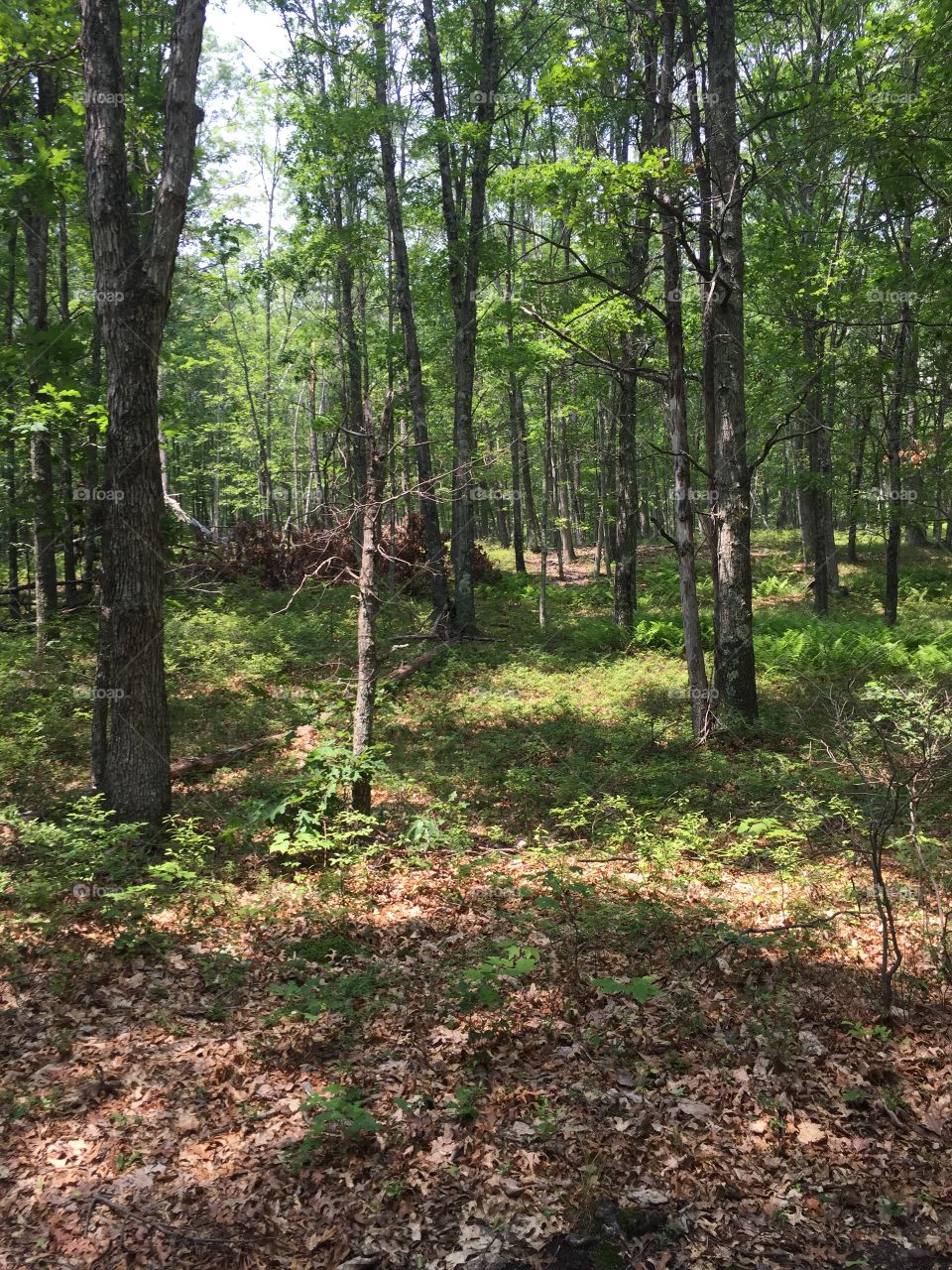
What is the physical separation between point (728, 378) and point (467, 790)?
6.27m

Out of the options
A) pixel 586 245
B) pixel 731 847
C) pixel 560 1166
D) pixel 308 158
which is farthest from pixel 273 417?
pixel 560 1166

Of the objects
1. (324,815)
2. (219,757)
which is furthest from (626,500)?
(324,815)

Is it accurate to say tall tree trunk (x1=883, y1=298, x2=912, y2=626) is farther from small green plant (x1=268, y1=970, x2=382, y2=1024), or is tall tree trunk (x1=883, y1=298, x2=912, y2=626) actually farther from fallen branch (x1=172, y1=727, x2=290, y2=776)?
small green plant (x1=268, y1=970, x2=382, y2=1024)

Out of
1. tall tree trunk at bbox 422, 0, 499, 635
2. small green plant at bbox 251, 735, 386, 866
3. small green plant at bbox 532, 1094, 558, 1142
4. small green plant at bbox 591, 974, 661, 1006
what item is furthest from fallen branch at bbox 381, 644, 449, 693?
small green plant at bbox 532, 1094, 558, 1142

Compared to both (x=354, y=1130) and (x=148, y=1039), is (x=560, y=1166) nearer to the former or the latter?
(x=354, y=1130)

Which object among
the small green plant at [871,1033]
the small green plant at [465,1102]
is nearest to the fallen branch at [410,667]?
the small green plant at [465,1102]

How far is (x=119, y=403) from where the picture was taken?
654 cm

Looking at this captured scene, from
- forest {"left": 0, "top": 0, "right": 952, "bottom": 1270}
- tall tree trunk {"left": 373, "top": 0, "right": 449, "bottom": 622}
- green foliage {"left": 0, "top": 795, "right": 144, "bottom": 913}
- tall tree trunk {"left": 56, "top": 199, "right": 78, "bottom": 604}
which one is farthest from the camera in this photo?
tall tree trunk {"left": 373, "top": 0, "right": 449, "bottom": 622}

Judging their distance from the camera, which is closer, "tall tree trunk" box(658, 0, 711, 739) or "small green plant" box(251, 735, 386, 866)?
"small green plant" box(251, 735, 386, 866)

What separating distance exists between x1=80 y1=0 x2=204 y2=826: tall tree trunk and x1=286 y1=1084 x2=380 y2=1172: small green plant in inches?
166

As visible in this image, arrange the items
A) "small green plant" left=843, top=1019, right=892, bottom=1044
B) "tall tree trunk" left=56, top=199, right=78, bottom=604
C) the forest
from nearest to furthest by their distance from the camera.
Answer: the forest, "small green plant" left=843, top=1019, right=892, bottom=1044, "tall tree trunk" left=56, top=199, right=78, bottom=604

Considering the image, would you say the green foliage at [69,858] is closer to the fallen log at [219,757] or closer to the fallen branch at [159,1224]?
the fallen log at [219,757]

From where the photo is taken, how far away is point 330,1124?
3.81 metres

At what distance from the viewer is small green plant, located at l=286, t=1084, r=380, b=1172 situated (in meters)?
3.59
